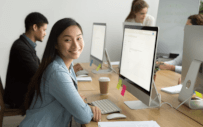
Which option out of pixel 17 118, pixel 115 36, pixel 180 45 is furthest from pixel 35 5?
pixel 180 45

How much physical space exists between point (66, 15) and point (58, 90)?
259 centimetres

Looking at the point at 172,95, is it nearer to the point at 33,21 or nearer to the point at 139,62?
the point at 139,62

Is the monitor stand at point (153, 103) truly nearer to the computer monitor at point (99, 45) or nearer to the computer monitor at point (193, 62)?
the computer monitor at point (193, 62)

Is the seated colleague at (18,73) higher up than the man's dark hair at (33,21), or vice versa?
the man's dark hair at (33,21)

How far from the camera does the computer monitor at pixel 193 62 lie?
126 centimetres

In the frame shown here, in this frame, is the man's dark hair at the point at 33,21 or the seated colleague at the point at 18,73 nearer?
the seated colleague at the point at 18,73

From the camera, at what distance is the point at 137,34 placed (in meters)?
1.18

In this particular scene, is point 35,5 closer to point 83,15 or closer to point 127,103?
point 83,15

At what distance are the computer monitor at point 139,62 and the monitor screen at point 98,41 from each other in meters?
0.62

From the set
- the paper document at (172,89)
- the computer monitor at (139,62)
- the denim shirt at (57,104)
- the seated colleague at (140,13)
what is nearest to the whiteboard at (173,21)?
the seated colleague at (140,13)

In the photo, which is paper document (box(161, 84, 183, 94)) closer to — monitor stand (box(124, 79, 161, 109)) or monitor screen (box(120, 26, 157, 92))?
monitor stand (box(124, 79, 161, 109))

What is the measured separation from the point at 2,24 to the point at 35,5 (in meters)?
0.63

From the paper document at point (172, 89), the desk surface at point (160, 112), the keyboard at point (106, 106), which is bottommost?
the desk surface at point (160, 112)

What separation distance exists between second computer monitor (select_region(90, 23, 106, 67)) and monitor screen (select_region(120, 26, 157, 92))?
2.00 ft
